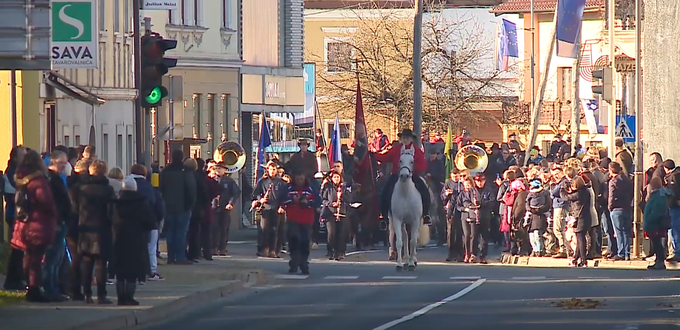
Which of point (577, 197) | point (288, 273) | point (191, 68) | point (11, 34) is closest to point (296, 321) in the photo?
point (11, 34)

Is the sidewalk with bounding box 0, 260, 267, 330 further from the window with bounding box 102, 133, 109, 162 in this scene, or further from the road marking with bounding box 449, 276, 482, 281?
the window with bounding box 102, 133, 109, 162

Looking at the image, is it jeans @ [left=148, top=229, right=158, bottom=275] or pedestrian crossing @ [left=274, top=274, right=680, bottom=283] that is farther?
pedestrian crossing @ [left=274, top=274, right=680, bottom=283]

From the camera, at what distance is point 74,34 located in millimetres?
25844

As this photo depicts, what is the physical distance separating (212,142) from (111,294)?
892 inches

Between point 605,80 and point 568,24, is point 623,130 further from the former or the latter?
point 605,80

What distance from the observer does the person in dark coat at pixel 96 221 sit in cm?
1892

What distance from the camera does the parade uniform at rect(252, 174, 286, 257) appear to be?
30.1 meters

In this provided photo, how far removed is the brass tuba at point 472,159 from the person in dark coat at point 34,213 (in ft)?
53.8

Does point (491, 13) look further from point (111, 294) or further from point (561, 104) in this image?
point (111, 294)

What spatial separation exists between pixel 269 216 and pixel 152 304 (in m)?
10.9

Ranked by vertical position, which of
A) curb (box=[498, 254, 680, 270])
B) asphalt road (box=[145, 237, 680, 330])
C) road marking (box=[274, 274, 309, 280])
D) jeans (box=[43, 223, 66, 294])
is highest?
jeans (box=[43, 223, 66, 294])

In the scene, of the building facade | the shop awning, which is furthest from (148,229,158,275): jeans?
the building facade

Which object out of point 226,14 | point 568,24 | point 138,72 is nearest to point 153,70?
point 138,72

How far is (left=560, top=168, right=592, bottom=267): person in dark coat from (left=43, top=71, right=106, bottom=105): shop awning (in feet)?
31.7
